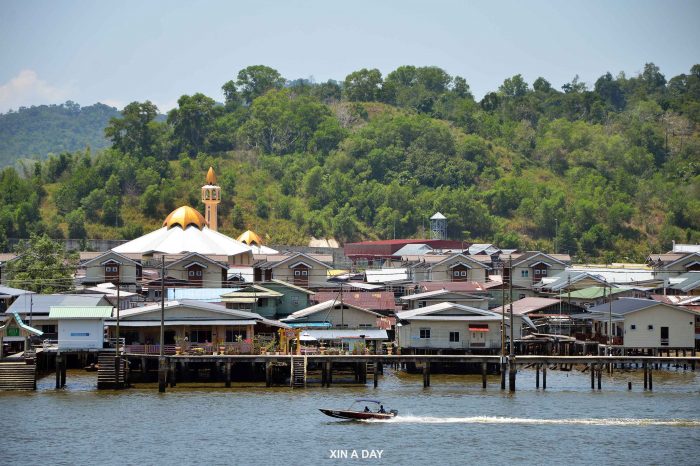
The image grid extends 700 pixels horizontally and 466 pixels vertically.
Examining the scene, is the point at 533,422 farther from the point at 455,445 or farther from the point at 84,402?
the point at 84,402

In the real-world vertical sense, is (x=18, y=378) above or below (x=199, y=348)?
below

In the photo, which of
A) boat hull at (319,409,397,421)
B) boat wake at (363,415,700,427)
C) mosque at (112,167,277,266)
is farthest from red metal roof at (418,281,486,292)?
boat hull at (319,409,397,421)

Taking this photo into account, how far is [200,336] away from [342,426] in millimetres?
19139

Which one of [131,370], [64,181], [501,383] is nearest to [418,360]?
[501,383]

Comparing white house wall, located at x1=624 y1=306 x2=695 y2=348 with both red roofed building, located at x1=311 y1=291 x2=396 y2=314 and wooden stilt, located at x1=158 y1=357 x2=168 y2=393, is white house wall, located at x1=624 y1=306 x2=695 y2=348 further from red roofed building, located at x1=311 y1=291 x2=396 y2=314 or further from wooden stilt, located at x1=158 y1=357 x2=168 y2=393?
wooden stilt, located at x1=158 y1=357 x2=168 y2=393

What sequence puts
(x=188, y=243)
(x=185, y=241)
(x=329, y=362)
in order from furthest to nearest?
(x=185, y=241) → (x=188, y=243) → (x=329, y=362)

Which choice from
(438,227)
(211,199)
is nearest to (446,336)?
(211,199)

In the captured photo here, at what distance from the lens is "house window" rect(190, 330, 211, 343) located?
7514cm

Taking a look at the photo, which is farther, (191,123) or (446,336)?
(191,123)

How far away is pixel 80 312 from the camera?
242 feet

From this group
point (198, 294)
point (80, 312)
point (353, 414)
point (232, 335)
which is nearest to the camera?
point (353, 414)

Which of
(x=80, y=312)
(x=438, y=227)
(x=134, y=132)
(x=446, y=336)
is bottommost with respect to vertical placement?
(x=446, y=336)

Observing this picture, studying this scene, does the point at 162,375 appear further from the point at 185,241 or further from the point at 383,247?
the point at 383,247

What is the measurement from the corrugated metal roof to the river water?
12.3ft
